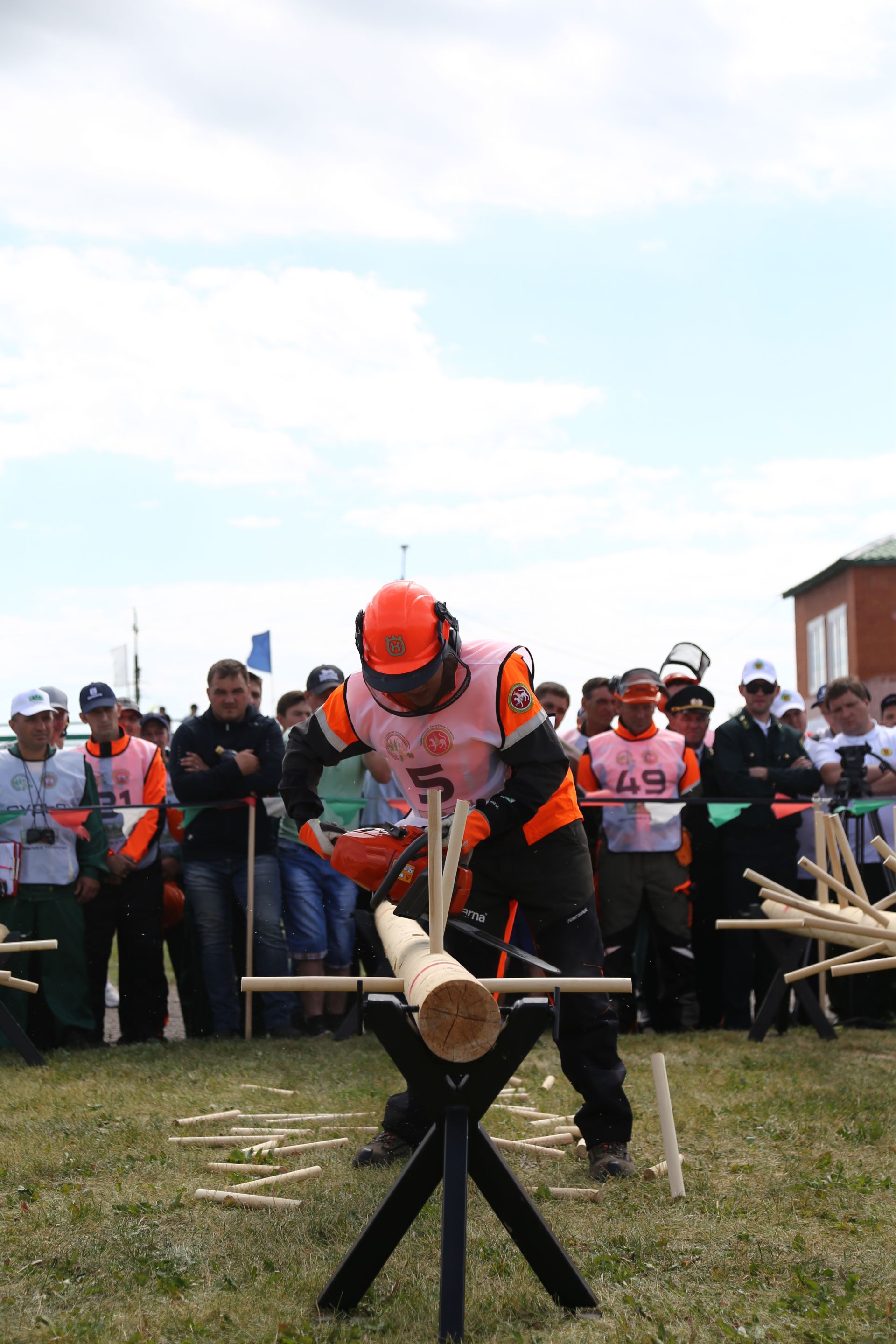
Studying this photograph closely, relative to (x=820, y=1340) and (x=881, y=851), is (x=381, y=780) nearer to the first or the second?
(x=881, y=851)

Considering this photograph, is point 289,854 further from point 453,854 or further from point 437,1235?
point 453,854

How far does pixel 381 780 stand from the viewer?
8258 millimetres

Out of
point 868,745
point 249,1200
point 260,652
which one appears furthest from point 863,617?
point 249,1200

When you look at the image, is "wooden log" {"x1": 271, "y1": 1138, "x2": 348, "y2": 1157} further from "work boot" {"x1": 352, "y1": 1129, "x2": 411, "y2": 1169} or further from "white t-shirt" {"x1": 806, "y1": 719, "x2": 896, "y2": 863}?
"white t-shirt" {"x1": 806, "y1": 719, "x2": 896, "y2": 863}

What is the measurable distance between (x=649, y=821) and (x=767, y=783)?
0.86 meters

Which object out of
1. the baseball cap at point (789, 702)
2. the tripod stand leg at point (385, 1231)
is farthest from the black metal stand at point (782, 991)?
the tripod stand leg at point (385, 1231)

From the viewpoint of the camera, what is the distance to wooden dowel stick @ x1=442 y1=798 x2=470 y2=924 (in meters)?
3.34

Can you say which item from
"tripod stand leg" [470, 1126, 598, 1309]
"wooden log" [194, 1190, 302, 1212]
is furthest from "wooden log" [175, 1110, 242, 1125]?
"tripod stand leg" [470, 1126, 598, 1309]

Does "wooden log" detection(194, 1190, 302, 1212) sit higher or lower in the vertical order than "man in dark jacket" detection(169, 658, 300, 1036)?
lower

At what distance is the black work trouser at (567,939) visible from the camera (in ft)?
15.2

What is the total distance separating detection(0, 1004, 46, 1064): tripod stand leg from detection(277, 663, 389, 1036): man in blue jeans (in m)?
1.62

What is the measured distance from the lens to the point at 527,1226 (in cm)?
333

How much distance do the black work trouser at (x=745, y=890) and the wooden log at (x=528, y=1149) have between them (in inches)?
135

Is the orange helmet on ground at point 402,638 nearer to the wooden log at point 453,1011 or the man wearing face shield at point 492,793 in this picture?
the man wearing face shield at point 492,793
